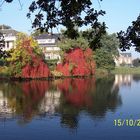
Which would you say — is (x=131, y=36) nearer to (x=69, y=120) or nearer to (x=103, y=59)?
(x=69, y=120)

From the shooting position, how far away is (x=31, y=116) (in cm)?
1650

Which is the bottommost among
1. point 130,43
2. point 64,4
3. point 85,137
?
point 85,137

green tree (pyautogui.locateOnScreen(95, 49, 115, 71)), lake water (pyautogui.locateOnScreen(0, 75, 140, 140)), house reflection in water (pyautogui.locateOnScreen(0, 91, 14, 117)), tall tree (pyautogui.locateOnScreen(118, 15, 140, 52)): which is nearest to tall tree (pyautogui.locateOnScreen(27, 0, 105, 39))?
tall tree (pyautogui.locateOnScreen(118, 15, 140, 52))

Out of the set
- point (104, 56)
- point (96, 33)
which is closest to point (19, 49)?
point (104, 56)

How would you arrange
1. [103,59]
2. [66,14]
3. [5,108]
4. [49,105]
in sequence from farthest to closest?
→ [103,59]
[49,105]
[5,108]
[66,14]

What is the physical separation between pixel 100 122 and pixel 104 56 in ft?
153

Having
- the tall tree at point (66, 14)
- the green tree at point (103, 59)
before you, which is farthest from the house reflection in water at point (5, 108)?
the green tree at point (103, 59)

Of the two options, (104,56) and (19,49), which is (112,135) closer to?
(19,49)
